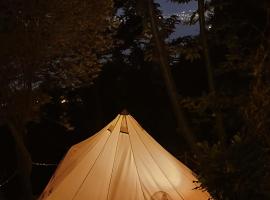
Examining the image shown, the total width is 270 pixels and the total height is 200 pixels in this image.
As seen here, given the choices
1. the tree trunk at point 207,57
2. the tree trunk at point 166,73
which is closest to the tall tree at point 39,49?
the tree trunk at point 166,73

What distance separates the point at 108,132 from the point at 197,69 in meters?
6.07

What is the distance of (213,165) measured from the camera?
3832 millimetres

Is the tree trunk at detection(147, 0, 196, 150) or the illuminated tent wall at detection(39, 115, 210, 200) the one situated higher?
the tree trunk at detection(147, 0, 196, 150)

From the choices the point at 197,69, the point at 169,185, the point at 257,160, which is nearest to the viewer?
the point at 257,160

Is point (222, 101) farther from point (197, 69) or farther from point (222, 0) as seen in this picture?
point (197, 69)

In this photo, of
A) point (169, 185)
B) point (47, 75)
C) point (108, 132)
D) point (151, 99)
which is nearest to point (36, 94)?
point (47, 75)

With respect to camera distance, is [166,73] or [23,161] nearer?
[166,73]

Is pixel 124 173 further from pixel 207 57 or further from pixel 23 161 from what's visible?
pixel 23 161

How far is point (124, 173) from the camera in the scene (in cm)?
604

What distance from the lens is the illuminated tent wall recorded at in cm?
595

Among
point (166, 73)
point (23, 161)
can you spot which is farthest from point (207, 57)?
point (23, 161)

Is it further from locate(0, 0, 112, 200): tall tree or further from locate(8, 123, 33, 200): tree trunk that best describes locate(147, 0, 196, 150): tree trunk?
locate(8, 123, 33, 200): tree trunk

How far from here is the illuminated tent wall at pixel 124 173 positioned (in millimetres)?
5945

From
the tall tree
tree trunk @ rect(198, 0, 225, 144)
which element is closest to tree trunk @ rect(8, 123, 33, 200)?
the tall tree
